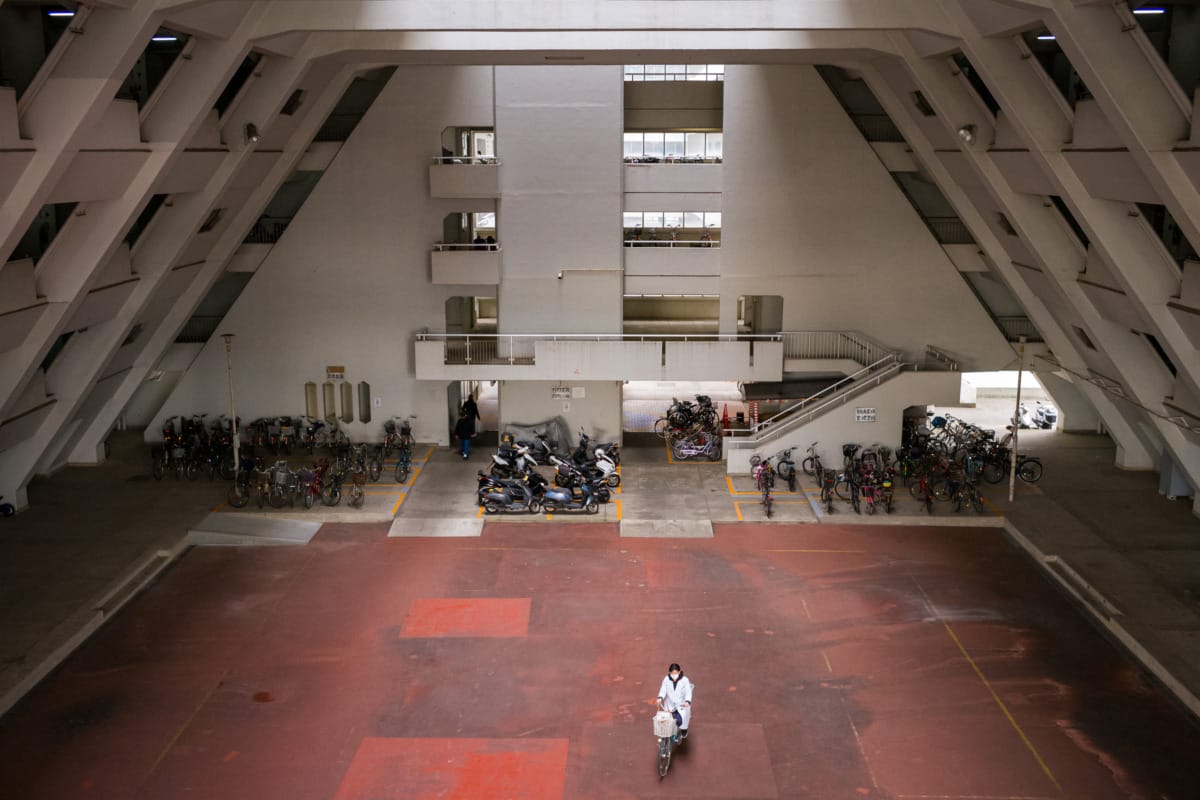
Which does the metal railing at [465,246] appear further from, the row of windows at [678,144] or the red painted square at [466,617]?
the red painted square at [466,617]

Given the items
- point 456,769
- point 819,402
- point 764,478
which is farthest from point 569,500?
point 456,769

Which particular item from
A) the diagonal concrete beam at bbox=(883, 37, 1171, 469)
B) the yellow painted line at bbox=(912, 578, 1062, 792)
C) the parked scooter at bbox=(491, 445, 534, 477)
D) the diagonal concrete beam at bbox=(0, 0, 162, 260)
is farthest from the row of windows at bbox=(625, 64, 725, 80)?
the diagonal concrete beam at bbox=(0, 0, 162, 260)

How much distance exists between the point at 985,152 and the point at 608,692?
12.6 meters

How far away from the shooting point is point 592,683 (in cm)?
1712

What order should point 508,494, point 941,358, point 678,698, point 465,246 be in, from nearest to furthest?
point 678,698, point 508,494, point 465,246, point 941,358

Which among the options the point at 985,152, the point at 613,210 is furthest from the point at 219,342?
→ the point at 985,152

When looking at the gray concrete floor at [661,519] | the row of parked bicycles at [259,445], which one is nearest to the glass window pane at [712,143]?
the gray concrete floor at [661,519]

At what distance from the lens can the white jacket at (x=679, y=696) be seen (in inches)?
589

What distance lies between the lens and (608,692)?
16.9 meters

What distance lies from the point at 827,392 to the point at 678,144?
8604 mm

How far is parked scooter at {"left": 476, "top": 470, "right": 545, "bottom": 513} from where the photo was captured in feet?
81.2

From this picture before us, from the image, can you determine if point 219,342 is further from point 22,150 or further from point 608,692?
point 608,692

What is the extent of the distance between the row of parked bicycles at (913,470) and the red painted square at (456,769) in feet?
36.2

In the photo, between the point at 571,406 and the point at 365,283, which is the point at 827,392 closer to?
the point at 571,406
